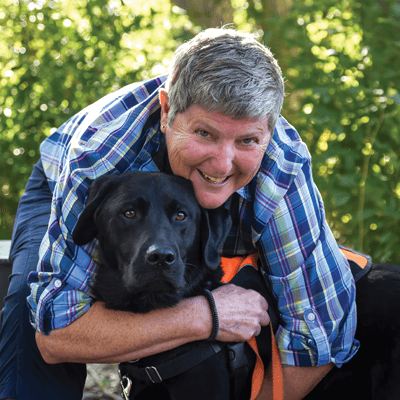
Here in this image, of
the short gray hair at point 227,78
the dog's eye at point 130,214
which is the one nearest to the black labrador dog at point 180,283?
the dog's eye at point 130,214

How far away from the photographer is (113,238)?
176cm

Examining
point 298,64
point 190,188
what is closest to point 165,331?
point 190,188

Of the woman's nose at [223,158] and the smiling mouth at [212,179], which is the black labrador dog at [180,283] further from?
the woman's nose at [223,158]

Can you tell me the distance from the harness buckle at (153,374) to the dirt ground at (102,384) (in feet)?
3.38

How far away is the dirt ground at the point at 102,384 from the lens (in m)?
2.56

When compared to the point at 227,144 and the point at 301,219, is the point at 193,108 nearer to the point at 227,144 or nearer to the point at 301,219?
the point at 227,144

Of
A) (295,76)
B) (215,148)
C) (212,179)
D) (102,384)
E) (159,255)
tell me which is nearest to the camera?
(159,255)

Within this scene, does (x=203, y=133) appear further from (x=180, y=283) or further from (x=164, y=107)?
(x=180, y=283)

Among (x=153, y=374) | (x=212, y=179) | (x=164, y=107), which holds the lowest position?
(x=153, y=374)

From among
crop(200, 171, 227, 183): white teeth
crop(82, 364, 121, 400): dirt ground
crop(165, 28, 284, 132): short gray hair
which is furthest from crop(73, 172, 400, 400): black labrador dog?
Answer: crop(82, 364, 121, 400): dirt ground

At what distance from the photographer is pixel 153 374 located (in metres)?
1.64

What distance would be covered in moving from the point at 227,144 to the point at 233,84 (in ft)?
0.70

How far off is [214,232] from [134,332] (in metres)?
0.50

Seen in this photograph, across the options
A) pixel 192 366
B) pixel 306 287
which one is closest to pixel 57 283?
pixel 192 366
